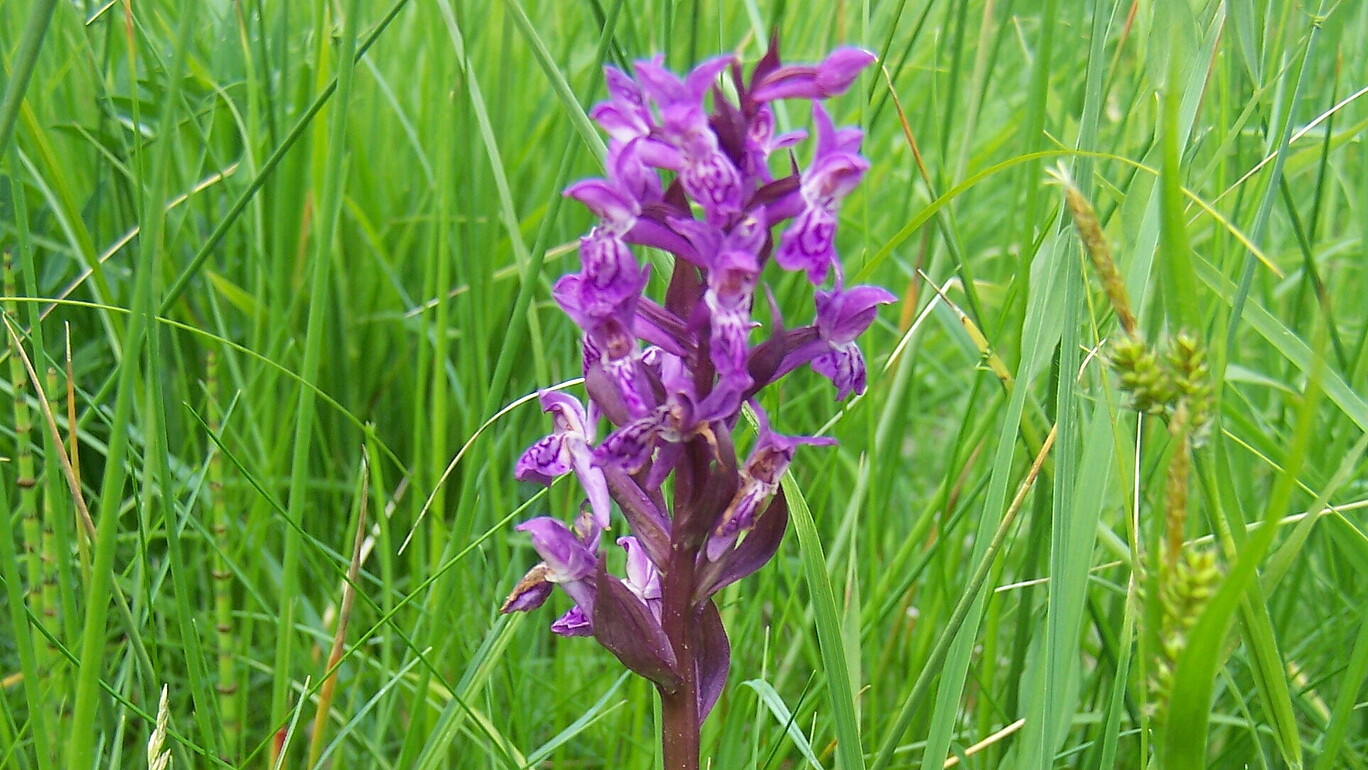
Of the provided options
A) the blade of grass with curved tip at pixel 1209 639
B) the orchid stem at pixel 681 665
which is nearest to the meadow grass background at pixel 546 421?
the blade of grass with curved tip at pixel 1209 639

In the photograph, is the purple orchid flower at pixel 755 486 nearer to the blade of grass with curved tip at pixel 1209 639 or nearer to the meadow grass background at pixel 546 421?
the meadow grass background at pixel 546 421

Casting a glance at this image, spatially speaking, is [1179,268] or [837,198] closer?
[1179,268]

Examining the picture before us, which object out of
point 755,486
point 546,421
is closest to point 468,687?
point 755,486

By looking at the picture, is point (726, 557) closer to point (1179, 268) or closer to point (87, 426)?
point (1179, 268)

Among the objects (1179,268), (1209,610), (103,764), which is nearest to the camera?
(1209,610)

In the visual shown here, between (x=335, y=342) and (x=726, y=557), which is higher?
(x=726, y=557)

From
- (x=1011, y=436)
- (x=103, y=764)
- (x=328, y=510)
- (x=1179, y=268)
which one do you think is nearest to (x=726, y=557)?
(x=1011, y=436)
